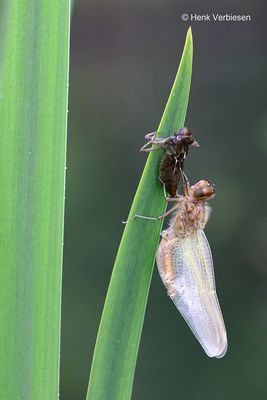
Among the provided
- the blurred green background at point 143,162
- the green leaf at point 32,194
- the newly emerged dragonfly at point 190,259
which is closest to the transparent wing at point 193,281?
the newly emerged dragonfly at point 190,259

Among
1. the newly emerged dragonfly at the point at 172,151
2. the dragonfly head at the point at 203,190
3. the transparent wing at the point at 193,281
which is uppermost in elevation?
the newly emerged dragonfly at the point at 172,151

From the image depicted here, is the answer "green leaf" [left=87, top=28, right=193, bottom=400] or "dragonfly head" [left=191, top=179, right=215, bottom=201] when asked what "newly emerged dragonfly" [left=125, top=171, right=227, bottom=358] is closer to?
"dragonfly head" [left=191, top=179, right=215, bottom=201]

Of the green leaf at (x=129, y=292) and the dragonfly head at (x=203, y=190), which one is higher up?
the dragonfly head at (x=203, y=190)

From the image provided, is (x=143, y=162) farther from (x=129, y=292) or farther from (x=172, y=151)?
(x=129, y=292)

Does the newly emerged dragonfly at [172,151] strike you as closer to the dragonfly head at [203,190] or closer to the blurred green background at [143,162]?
the dragonfly head at [203,190]

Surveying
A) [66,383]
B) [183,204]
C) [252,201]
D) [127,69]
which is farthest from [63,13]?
[127,69]

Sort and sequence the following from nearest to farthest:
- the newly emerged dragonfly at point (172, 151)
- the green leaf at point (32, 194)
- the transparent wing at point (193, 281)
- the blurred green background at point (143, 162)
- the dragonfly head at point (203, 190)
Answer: the green leaf at point (32, 194), the newly emerged dragonfly at point (172, 151), the transparent wing at point (193, 281), the dragonfly head at point (203, 190), the blurred green background at point (143, 162)

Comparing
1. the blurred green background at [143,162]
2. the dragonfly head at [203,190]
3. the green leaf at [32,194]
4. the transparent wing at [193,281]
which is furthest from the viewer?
the blurred green background at [143,162]

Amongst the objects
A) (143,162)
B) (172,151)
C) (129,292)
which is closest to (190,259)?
(172,151)
